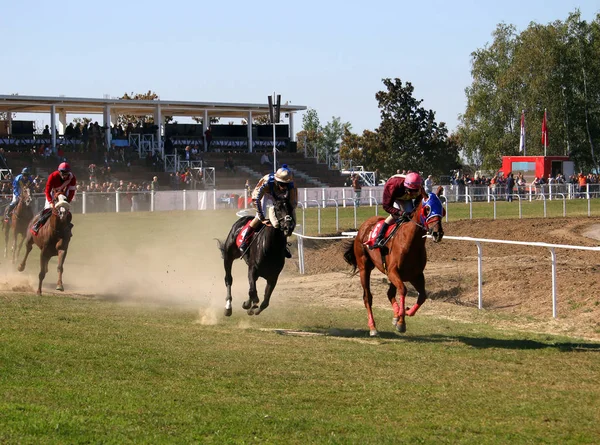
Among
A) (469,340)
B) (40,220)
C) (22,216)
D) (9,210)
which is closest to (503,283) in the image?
(469,340)

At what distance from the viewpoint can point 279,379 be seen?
30.9ft

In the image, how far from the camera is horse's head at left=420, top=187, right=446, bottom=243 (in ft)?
41.2

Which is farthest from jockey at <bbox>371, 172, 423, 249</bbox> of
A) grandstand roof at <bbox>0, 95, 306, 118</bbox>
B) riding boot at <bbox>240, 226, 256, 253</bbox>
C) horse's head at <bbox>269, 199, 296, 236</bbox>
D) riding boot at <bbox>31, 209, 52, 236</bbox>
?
grandstand roof at <bbox>0, 95, 306, 118</bbox>

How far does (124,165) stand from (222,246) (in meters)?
40.5

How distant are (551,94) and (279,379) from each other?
71260 millimetres

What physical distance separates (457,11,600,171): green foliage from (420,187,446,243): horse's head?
65591mm

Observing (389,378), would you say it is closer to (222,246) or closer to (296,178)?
(222,246)

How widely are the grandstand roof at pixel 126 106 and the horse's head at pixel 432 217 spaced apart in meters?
52.0

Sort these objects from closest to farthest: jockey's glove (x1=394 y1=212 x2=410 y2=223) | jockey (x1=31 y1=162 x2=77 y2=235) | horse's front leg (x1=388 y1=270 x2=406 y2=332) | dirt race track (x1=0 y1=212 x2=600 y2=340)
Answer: horse's front leg (x1=388 y1=270 x2=406 y2=332), jockey's glove (x1=394 y1=212 x2=410 y2=223), dirt race track (x1=0 y1=212 x2=600 y2=340), jockey (x1=31 y1=162 x2=77 y2=235)

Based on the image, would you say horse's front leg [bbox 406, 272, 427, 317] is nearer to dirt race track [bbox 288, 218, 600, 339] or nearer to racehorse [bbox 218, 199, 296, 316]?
racehorse [bbox 218, 199, 296, 316]

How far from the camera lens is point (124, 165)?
55250 millimetres

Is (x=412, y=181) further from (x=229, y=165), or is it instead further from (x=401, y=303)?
(x=229, y=165)

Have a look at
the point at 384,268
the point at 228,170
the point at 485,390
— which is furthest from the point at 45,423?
the point at 228,170

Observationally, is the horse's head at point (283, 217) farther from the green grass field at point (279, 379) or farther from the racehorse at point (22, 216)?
the racehorse at point (22, 216)
